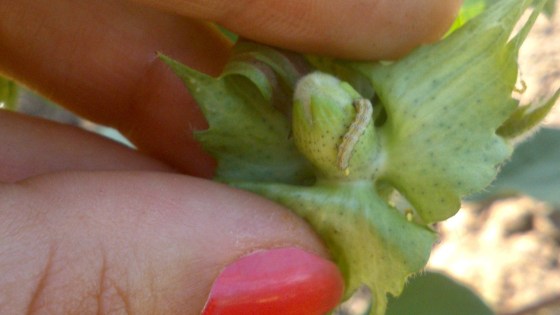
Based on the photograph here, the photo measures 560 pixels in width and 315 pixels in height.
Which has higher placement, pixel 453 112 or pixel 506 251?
pixel 453 112

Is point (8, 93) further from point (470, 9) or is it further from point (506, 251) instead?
point (506, 251)

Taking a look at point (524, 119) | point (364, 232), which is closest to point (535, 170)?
point (524, 119)

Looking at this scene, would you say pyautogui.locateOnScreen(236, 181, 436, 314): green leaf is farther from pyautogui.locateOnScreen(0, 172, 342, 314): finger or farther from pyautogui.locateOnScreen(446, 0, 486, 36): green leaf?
pyautogui.locateOnScreen(446, 0, 486, 36): green leaf

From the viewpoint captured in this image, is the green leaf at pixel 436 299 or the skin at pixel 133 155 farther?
the green leaf at pixel 436 299

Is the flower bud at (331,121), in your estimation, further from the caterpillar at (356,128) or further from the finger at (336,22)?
the finger at (336,22)

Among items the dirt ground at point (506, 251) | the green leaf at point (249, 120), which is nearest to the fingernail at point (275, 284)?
the green leaf at point (249, 120)

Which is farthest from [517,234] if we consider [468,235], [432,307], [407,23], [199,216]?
[199,216]
